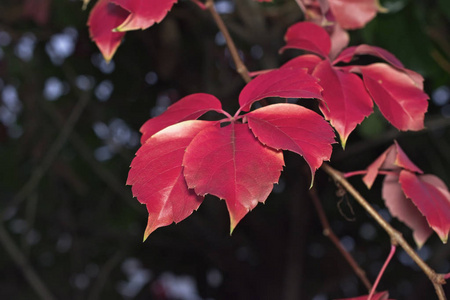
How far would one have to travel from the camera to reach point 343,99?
39 centimetres

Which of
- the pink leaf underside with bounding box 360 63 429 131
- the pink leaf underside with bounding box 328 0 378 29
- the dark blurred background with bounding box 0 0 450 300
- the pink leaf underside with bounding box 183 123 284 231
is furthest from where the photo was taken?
the dark blurred background with bounding box 0 0 450 300

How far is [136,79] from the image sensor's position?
172cm

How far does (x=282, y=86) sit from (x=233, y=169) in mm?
81

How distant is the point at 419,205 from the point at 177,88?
1.39m

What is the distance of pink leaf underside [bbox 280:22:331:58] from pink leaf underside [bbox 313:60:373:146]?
0.04 metres

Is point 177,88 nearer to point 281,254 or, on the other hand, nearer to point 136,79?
point 136,79

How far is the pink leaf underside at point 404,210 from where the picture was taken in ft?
1.60

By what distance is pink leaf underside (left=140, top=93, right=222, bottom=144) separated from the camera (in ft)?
1.26

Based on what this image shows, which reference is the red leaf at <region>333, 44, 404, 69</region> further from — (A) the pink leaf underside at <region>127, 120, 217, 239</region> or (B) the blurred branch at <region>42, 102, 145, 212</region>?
(B) the blurred branch at <region>42, 102, 145, 212</region>

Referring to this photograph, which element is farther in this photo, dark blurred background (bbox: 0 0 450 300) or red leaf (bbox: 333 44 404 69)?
dark blurred background (bbox: 0 0 450 300)

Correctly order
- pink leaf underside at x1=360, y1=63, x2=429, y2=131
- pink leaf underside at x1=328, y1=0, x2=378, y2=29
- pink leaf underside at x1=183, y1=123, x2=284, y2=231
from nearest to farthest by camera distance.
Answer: pink leaf underside at x1=183, y1=123, x2=284, y2=231
pink leaf underside at x1=360, y1=63, x2=429, y2=131
pink leaf underside at x1=328, y1=0, x2=378, y2=29

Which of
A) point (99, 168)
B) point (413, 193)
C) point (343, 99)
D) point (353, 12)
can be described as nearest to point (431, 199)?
A: point (413, 193)

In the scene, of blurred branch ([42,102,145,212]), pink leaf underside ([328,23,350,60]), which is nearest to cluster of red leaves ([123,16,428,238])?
pink leaf underside ([328,23,350,60])

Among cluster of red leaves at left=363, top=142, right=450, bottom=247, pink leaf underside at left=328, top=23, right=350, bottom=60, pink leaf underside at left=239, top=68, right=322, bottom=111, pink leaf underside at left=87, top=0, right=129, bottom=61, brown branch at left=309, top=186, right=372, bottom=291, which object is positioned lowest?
brown branch at left=309, top=186, right=372, bottom=291
